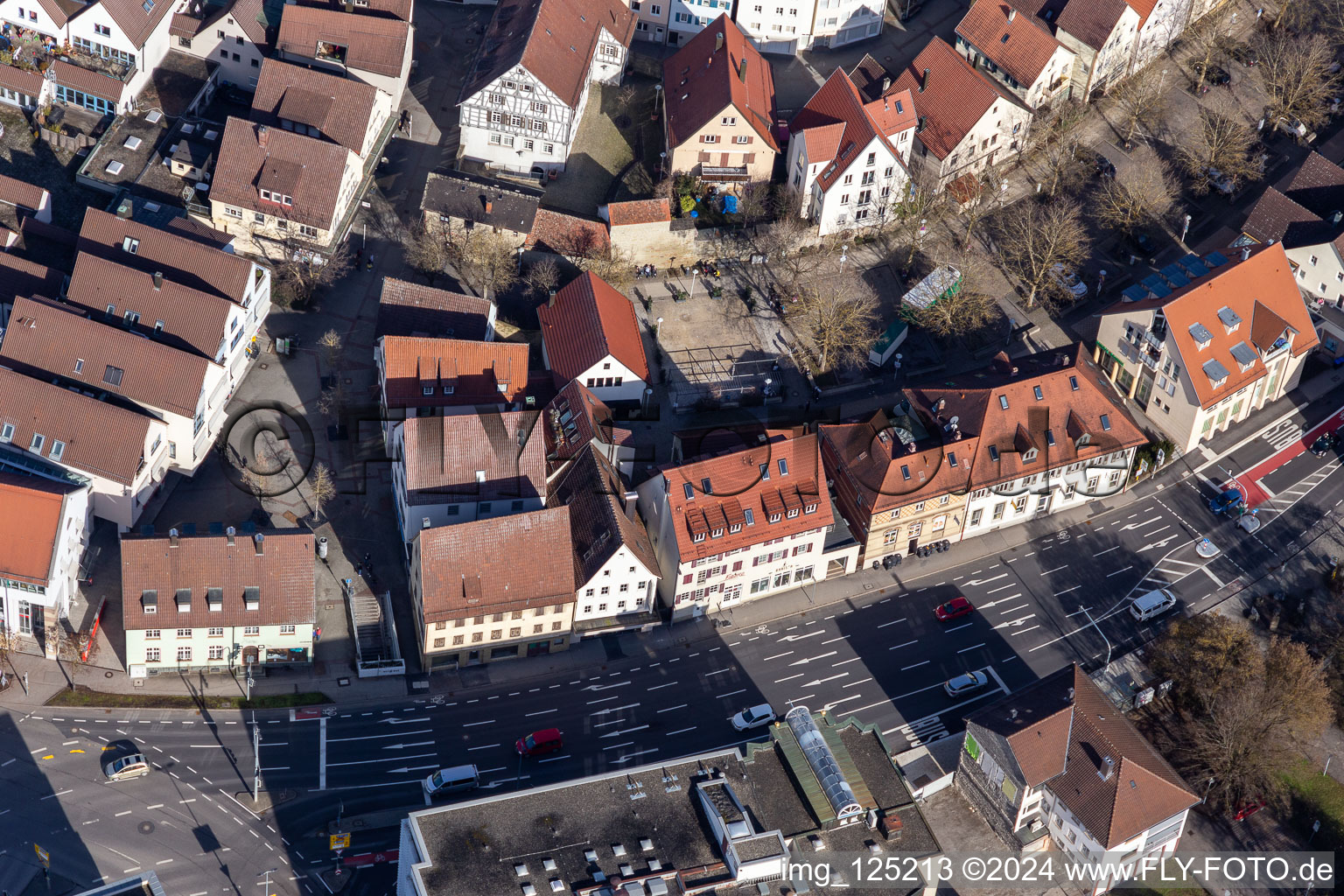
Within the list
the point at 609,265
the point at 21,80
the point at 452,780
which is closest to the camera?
the point at 452,780

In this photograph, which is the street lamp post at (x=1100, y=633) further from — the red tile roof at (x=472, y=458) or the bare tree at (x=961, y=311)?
the red tile roof at (x=472, y=458)

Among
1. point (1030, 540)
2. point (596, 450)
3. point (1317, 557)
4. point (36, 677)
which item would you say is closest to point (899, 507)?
point (1030, 540)

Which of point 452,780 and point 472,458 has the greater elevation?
point 472,458

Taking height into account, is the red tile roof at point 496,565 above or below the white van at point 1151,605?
above

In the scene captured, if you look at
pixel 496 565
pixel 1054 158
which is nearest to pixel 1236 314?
pixel 1054 158

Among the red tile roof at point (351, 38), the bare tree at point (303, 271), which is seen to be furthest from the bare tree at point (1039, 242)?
the bare tree at point (303, 271)

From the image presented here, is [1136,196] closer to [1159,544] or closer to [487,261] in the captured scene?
[1159,544]

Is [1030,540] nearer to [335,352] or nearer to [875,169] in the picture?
[875,169]
